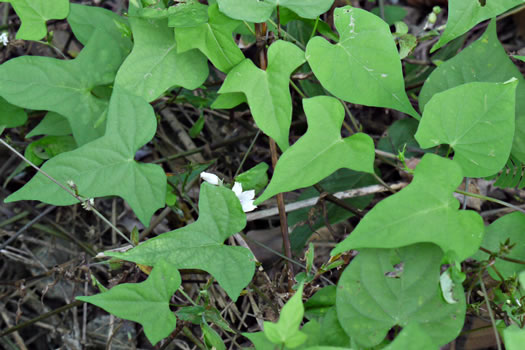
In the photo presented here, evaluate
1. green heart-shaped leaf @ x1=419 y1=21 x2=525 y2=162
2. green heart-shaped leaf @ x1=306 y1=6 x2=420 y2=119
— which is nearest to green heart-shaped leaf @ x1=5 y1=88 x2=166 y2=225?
green heart-shaped leaf @ x1=306 y1=6 x2=420 y2=119

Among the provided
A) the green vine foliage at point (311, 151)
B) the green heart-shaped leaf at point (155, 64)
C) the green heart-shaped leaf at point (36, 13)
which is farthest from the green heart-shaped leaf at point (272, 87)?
the green heart-shaped leaf at point (36, 13)

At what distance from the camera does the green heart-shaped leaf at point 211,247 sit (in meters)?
1.19

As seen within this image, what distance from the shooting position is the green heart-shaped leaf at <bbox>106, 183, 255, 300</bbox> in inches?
47.0

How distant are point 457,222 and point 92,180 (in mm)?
981

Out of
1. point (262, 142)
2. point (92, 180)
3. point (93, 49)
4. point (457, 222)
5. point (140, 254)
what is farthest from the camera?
point (262, 142)

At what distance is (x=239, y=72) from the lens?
53.6 inches

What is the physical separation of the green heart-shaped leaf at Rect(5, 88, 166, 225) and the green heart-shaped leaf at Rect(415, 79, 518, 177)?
0.75 meters

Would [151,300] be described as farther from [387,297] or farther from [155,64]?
[155,64]

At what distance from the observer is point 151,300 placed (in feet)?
3.84

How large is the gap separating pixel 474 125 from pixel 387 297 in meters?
0.51

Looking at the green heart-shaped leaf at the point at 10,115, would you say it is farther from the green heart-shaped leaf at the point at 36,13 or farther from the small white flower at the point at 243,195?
the small white flower at the point at 243,195

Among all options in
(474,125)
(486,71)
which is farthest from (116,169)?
(486,71)

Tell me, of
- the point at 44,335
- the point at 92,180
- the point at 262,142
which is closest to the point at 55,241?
the point at 44,335

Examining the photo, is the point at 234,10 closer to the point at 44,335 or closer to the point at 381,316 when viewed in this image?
the point at 381,316
